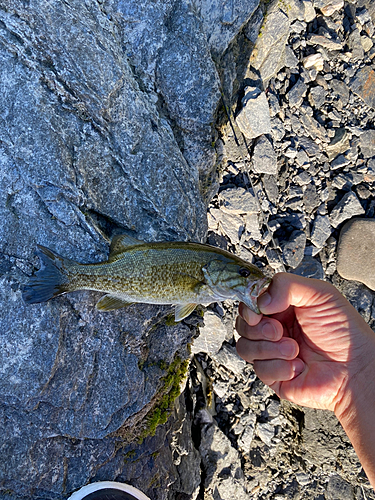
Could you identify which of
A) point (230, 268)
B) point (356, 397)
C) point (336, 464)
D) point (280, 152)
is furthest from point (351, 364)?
point (280, 152)

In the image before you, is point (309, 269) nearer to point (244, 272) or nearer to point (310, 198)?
point (310, 198)

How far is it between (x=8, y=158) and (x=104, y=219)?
131 centimetres

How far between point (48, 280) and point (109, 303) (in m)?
0.73

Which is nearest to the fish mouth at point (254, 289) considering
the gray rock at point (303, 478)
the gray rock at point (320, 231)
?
the gray rock at point (320, 231)

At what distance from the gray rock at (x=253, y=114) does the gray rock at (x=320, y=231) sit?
2067 mm

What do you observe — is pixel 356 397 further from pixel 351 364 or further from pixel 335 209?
pixel 335 209

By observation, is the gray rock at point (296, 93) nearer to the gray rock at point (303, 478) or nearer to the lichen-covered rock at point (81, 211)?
the lichen-covered rock at point (81, 211)

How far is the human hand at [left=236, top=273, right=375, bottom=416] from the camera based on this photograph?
14.9 ft

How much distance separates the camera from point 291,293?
4469 mm

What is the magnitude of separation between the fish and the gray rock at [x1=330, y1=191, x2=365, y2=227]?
392 cm

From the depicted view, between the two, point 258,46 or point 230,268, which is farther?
point 258,46

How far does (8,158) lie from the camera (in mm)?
4168

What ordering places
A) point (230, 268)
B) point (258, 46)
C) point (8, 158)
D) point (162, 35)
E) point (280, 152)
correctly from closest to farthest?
point (230, 268) < point (8, 158) < point (162, 35) < point (258, 46) < point (280, 152)

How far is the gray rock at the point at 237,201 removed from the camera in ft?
21.1
